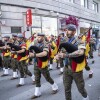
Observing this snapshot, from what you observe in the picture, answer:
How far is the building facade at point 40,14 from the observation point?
70.9 feet

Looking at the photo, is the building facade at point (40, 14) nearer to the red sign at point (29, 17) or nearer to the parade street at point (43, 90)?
the red sign at point (29, 17)

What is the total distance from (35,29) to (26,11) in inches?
78.9

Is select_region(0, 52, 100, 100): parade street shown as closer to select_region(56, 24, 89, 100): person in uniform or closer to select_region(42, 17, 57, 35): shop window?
select_region(56, 24, 89, 100): person in uniform

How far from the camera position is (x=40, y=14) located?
2506cm

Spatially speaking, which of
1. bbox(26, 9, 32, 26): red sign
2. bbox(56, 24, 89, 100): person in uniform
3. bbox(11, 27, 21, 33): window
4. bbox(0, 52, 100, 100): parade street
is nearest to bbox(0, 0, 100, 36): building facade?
bbox(11, 27, 21, 33): window

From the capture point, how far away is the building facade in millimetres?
21609

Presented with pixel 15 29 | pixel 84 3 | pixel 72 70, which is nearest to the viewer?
pixel 72 70

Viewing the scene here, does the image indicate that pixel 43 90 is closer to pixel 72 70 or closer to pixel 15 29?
pixel 72 70

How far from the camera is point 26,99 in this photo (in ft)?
26.3

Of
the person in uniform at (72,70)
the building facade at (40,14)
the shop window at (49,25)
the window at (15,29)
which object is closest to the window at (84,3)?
the building facade at (40,14)

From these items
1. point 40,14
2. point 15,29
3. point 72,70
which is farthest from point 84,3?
point 72,70

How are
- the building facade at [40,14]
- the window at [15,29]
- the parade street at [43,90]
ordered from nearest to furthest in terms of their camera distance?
the parade street at [43,90]
the building facade at [40,14]
the window at [15,29]

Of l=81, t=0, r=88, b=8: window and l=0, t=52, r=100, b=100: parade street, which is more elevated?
l=81, t=0, r=88, b=8: window

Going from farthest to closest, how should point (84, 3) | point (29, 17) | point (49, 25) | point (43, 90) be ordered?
1. point (84, 3)
2. point (49, 25)
3. point (29, 17)
4. point (43, 90)
